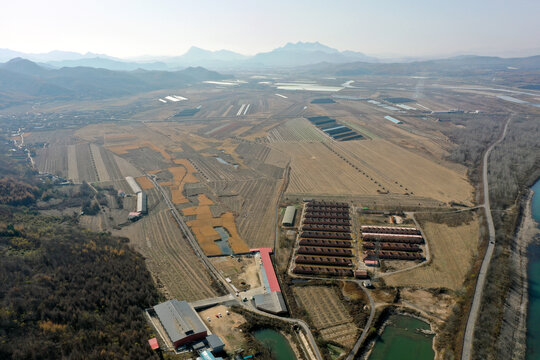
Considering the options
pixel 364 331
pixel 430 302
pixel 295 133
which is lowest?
pixel 364 331

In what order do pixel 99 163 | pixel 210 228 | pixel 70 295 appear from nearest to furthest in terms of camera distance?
pixel 70 295, pixel 210 228, pixel 99 163

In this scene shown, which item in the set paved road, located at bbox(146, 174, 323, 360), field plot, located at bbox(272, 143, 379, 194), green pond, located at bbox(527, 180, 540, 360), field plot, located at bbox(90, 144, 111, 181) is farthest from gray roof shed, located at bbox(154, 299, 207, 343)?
field plot, located at bbox(90, 144, 111, 181)

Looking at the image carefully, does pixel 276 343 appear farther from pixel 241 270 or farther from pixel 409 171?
pixel 409 171

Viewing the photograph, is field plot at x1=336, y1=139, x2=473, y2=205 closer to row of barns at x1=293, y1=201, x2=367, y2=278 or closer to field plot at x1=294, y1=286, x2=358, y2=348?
row of barns at x1=293, y1=201, x2=367, y2=278

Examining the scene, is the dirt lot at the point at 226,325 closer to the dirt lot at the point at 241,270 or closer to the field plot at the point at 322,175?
the dirt lot at the point at 241,270

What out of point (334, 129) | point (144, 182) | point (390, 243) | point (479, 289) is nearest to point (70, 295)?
point (144, 182)
